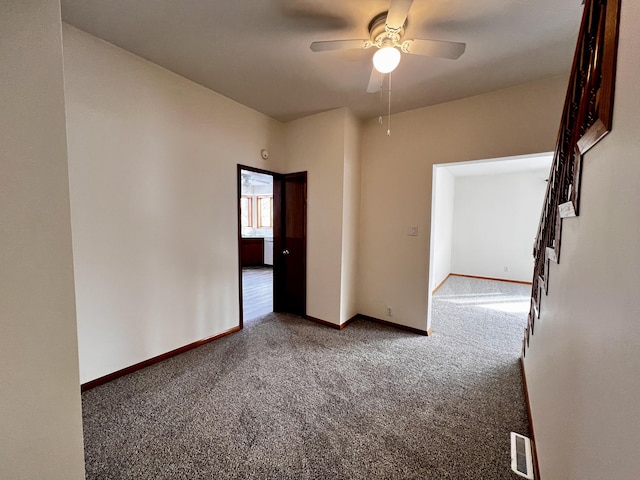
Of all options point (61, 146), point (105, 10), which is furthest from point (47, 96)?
point (105, 10)

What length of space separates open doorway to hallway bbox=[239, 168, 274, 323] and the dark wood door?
1218 mm

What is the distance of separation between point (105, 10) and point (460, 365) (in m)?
3.93

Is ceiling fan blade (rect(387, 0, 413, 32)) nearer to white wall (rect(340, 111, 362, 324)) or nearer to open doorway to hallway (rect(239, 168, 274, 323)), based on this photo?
white wall (rect(340, 111, 362, 324))

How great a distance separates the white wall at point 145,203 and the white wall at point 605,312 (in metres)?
2.84

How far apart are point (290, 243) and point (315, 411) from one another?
2.25m

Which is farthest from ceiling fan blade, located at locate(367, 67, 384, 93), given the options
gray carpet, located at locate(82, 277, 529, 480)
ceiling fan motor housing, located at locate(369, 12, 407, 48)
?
gray carpet, located at locate(82, 277, 529, 480)

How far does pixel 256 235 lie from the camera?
786 centimetres

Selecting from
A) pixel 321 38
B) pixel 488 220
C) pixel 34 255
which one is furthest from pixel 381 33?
pixel 488 220

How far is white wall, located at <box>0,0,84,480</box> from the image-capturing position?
0.76m

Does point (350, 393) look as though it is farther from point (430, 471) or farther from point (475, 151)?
point (475, 151)

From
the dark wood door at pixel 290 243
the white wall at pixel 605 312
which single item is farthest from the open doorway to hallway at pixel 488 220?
the white wall at pixel 605 312

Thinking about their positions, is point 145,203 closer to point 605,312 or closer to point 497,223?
point 605,312

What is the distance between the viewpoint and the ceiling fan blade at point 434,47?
5.31ft

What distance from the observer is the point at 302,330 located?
3.24 m
